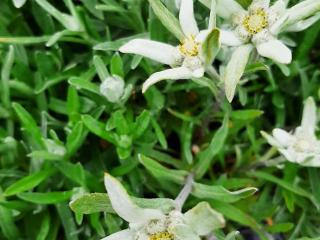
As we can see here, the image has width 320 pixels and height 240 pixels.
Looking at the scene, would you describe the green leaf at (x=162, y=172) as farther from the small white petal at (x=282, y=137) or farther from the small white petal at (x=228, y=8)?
the small white petal at (x=228, y=8)

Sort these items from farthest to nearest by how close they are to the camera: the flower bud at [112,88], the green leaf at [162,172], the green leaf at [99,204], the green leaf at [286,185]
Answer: the green leaf at [286,185]
the flower bud at [112,88]
the green leaf at [162,172]
the green leaf at [99,204]

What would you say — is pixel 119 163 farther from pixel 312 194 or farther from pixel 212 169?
pixel 312 194

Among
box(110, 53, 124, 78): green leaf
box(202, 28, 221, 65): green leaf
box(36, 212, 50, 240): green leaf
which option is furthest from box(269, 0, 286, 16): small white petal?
box(36, 212, 50, 240): green leaf

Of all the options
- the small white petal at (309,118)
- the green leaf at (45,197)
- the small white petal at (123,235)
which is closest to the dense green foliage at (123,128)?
the green leaf at (45,197)

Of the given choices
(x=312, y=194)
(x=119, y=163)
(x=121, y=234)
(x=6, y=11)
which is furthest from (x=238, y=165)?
(x=6, y=11)

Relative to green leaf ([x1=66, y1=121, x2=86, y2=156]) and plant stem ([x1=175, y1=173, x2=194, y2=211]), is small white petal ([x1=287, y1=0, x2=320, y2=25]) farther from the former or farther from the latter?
green leaf ([x1=66, y1=121, x2=86, y2=156])
